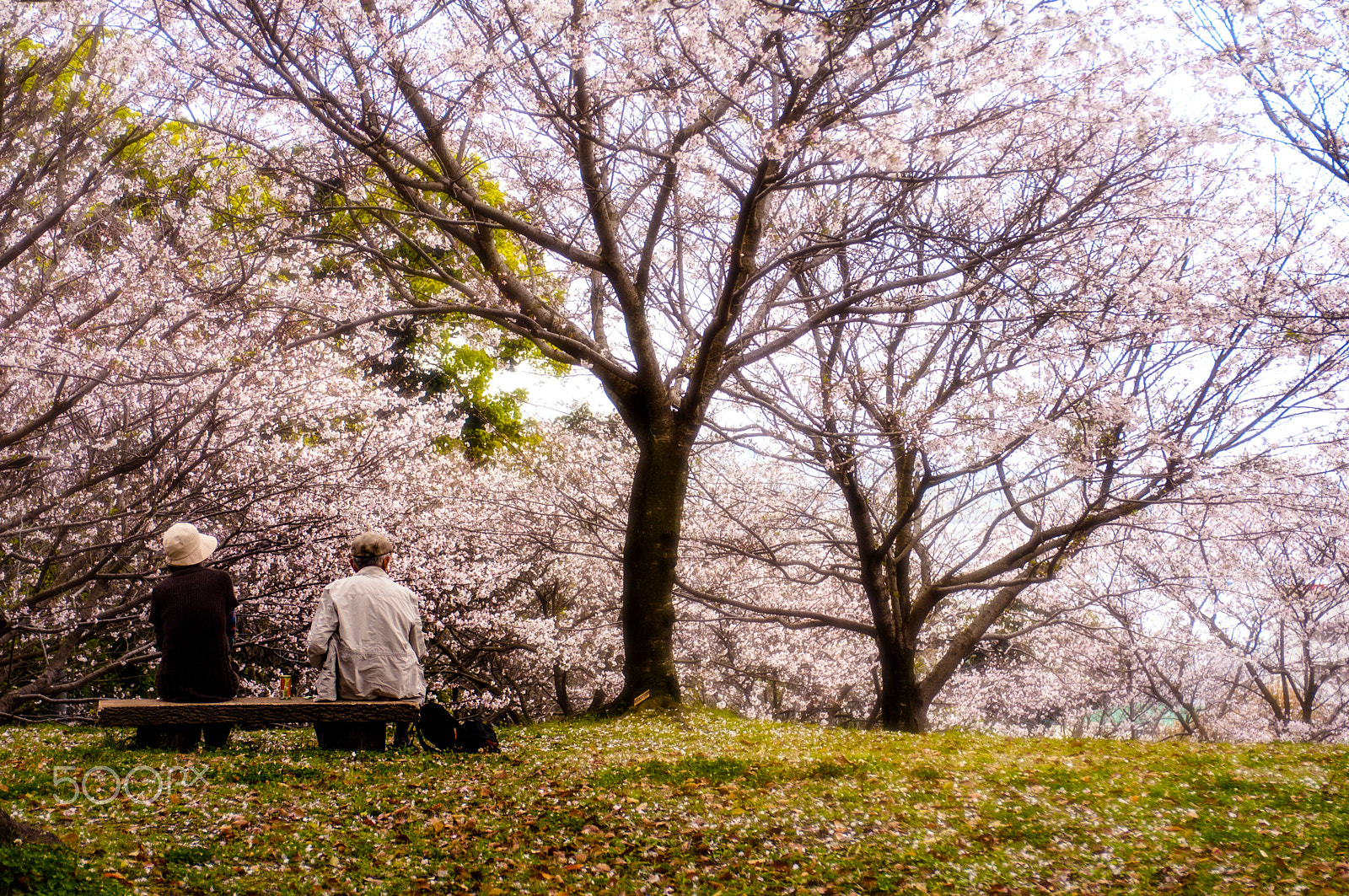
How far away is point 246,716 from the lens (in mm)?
5805

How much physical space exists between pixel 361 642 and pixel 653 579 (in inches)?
145

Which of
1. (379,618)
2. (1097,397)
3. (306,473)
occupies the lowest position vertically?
(379,618)

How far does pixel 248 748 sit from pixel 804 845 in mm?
4304

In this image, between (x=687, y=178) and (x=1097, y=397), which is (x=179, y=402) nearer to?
(x=687, y=178)

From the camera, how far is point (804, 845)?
4488 mm

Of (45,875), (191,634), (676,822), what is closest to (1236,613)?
(676,822)

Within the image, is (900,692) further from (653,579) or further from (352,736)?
(352,736)

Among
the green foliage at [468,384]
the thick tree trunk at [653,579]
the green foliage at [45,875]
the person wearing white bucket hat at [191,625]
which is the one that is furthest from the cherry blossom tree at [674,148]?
the green foliage at [468,384]

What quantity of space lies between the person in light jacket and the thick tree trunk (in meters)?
3.35

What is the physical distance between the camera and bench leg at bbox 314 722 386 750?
245 inches

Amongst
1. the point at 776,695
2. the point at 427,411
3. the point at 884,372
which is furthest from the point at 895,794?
the point at 776,695

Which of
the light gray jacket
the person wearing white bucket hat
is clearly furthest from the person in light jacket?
the person wearing white bucket hat

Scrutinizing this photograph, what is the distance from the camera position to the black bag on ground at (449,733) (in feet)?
21.0

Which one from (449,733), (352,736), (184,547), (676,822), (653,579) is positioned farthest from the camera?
(653,579)
